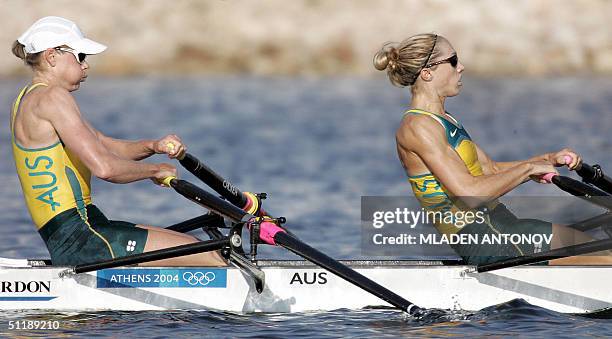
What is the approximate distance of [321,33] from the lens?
36312 mm

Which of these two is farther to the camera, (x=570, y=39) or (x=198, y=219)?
(x=570, y=39)

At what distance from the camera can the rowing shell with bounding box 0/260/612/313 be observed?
938cm

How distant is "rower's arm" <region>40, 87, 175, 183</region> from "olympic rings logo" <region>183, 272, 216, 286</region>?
1.01 meters

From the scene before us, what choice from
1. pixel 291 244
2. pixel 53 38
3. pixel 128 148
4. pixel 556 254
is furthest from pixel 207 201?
pixel 556 254

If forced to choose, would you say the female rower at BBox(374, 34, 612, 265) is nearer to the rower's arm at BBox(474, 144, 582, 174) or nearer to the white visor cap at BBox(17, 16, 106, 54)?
the rower's arm at BBox(474, 144, 582, 174)

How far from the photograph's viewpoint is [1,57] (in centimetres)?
3566

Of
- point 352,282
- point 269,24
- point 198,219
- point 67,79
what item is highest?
point 269,24

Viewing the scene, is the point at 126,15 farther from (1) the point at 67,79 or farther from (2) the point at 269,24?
(1) the point at 67,79

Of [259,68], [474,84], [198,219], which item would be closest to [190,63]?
[259,68]

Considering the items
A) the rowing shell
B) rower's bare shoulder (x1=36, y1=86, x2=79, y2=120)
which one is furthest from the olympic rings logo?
rower's bare shoulder (x1=36, y1=86, x2=79, y2=120)

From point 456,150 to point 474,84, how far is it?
84.2 ft

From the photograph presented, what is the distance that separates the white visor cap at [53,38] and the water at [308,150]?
210cm

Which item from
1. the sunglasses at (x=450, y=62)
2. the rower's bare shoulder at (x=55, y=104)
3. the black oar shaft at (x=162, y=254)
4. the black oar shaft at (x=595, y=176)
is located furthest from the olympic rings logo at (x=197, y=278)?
the black oar shaft at (x=595, y=176)

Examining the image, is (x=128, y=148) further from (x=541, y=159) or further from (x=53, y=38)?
(x=541, y=159)
